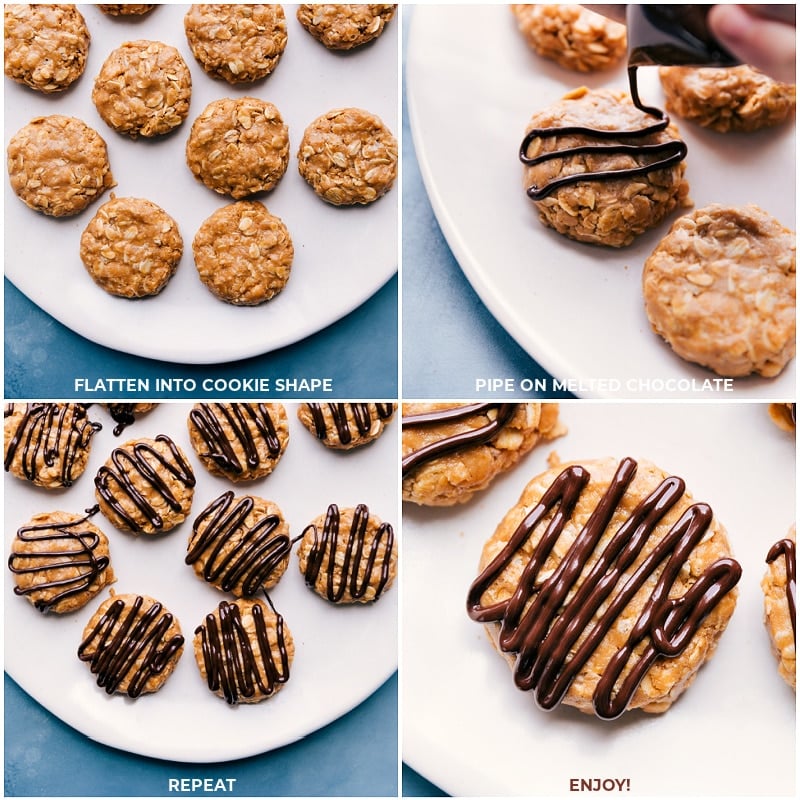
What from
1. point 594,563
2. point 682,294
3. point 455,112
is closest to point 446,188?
point 455,112

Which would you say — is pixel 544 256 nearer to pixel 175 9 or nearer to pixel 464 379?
pixel 464 379

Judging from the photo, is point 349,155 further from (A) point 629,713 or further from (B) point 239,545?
(A) point 629,713

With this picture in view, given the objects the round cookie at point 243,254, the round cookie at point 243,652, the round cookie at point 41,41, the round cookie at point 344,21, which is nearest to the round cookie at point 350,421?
the round cookie at point 243,254

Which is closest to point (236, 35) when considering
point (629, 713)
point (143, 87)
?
point (143, 87)

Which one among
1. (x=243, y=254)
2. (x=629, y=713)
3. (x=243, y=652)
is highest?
(x=243, y=254)

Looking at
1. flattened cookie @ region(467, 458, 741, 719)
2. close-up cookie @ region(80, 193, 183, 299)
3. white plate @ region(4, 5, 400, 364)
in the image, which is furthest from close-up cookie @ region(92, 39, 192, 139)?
flattened cookie @ region(467, 458, 741, 719)

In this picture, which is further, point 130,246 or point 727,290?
point 130,246
